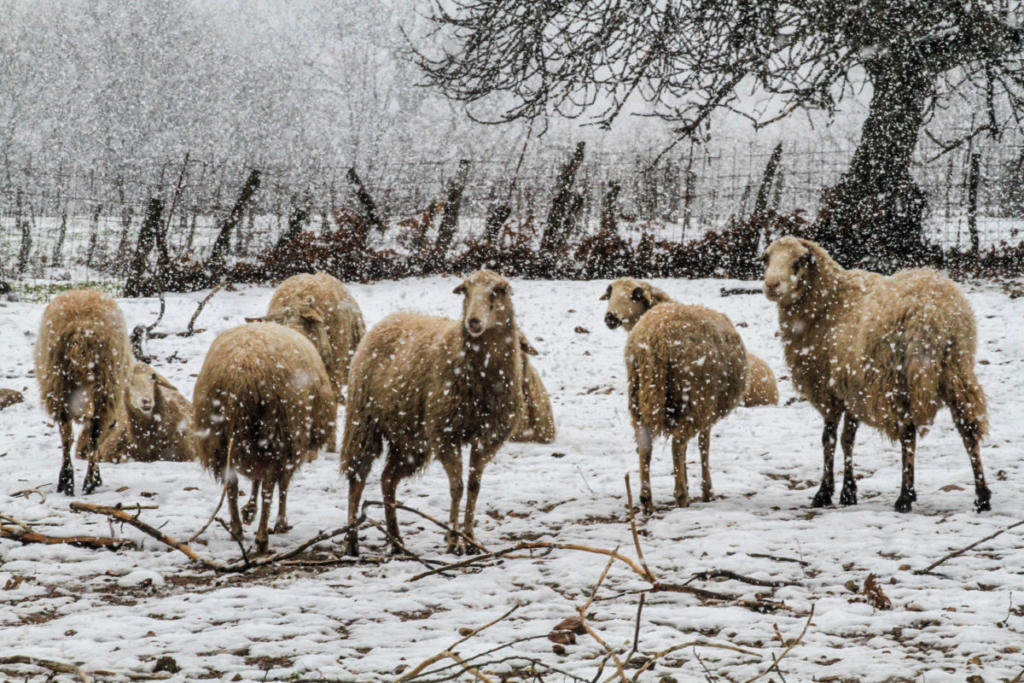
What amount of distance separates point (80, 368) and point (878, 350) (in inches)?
228

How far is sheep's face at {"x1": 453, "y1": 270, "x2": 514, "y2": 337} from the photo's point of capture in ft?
14.3

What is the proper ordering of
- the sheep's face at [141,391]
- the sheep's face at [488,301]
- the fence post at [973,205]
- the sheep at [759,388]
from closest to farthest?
the sheep's face at [488,301], the sheep's face at [141,391], the sheep at [759,388], the fence post at [973,205]

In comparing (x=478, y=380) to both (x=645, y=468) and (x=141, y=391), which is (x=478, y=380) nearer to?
(x=645, y=468)

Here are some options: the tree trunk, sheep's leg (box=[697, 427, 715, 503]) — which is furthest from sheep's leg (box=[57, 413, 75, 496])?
the tree trunk

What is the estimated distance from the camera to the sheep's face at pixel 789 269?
5602 millimetres

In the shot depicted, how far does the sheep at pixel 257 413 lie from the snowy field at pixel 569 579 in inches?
19.3

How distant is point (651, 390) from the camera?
17.5 feet

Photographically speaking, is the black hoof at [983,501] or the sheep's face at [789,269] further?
the sheep's face at [789,269]

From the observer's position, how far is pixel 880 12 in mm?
6527

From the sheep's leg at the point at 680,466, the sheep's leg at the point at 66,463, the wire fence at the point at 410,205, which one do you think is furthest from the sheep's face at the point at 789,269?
the wire fence at the point at 410,205

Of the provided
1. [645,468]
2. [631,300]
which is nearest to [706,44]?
[631,300]

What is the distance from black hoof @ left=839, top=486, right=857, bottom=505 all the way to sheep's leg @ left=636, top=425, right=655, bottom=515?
3.61 feet

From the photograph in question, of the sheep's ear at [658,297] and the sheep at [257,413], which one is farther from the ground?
the sheep's ear at [658,297]

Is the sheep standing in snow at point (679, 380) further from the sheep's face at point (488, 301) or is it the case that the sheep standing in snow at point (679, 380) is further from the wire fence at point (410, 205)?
the wire fence at point (410, 205)
